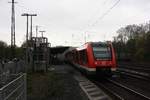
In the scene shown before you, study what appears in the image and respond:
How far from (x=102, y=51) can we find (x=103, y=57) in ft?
1.65

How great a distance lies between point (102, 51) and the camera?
97.5ft

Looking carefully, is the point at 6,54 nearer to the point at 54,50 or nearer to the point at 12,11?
the point at 54,50

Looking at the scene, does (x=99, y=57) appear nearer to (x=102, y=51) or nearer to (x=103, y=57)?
(x=103, y=57)

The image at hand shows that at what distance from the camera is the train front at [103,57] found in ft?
95.4

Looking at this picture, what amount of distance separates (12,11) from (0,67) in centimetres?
2113

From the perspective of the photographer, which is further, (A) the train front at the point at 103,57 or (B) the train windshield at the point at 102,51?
(B) the train windshield at the point at 102,51

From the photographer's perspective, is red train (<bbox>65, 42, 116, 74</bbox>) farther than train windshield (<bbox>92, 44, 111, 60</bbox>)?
No

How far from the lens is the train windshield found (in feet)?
96.8

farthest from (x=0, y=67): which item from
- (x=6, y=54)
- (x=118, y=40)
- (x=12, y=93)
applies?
(x=118, y=40)

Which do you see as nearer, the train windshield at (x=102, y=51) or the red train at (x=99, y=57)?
the red train at (x=99, y=57)

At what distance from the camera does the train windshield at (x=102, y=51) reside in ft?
96.8

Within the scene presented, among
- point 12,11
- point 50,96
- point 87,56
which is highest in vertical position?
point 12,11

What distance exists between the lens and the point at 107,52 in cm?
2975

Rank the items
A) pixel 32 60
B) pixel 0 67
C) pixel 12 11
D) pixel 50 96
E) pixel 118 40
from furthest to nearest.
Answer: pixel 118 40 < pixel 12 11 < pixel 32 60 < pixel 0 67 < pixel 50 96
